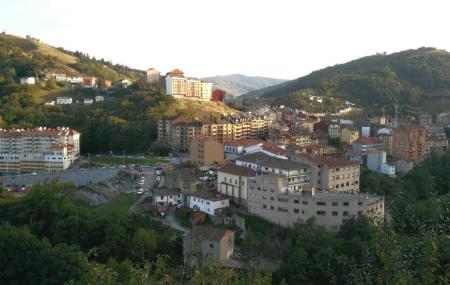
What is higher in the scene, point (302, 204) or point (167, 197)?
point (302, 204)

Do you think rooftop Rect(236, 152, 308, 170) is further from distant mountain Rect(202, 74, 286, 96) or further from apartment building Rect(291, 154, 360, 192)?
distant mountain Rect(202, 74, 286, 96)

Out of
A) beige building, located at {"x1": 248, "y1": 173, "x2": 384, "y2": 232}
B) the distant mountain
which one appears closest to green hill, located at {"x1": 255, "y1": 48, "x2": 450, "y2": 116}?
beige building, located at {"x1": 248, "y1": 173, "x2": 384, "y2": 232}

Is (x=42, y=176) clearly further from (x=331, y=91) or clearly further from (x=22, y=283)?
(x=331, y=91)

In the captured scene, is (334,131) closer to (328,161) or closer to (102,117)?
(328,161)

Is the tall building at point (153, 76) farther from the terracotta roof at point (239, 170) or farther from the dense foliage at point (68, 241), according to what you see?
the dense foliage at point (68, 241)

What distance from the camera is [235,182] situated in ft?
60.7

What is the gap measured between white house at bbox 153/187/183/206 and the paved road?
17.3 ft

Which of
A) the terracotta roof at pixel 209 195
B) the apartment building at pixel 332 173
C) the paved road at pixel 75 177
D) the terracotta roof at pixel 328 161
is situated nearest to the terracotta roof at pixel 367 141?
the apartment building at pixel 332 173

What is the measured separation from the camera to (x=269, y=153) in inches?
856

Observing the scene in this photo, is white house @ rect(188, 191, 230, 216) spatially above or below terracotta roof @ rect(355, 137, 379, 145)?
below

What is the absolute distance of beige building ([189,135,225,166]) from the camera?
77.7 feet

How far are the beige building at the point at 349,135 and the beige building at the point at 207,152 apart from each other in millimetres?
8531

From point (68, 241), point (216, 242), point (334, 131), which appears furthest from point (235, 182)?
point (334, 131)

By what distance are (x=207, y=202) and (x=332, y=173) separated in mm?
4722
